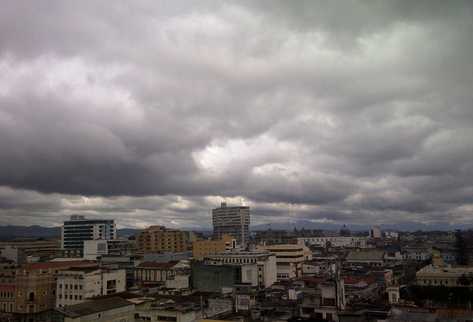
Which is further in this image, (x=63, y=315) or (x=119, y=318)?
(x=119, y=318)

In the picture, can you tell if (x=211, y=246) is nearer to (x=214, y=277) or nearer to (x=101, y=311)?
(x=214, y=277)

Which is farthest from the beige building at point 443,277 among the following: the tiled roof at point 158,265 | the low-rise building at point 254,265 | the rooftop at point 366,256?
the tiled roof at point 158,265

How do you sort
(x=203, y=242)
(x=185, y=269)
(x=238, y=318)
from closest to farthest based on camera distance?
(x=238, y=318) < (x=185, y=269) < (x=203, y=242)

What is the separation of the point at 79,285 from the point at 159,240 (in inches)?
2974

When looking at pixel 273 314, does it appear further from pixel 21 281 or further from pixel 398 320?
pixel 21 281

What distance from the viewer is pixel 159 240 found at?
141m

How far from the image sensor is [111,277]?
71.5 metres

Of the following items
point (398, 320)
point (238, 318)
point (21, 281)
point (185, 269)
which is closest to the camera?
point (398, 320)

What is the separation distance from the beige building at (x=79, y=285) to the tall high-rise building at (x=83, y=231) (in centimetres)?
8622

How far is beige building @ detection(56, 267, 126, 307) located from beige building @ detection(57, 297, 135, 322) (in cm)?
1425

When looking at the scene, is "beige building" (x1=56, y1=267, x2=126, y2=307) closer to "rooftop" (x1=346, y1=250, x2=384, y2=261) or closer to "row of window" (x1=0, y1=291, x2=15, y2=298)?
"row of window" (x1=0, y1=291, x2=15, y2=298)

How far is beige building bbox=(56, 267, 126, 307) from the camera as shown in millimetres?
65688

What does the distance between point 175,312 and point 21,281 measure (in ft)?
109

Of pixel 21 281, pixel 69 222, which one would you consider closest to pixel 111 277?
pixel 21 281
